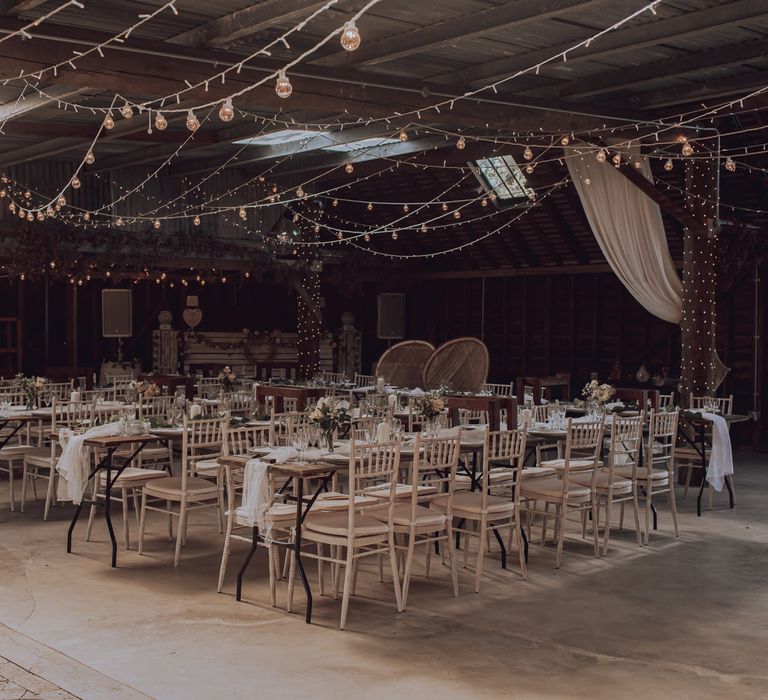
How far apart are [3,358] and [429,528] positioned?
13142mm

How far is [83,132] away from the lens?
441 inches

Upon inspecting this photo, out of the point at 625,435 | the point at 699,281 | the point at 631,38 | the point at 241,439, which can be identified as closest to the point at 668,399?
the point at 699,281

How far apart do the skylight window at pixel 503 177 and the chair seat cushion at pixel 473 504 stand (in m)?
9.66

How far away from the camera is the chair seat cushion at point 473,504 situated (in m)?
6.82

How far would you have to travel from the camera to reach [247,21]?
7.12 metres

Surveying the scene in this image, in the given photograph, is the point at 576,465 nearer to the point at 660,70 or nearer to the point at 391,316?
the point at 660,70

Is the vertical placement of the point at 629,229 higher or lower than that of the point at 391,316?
higher

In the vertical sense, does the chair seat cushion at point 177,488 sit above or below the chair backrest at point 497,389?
below

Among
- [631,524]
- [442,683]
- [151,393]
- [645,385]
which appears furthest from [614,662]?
[645,385]

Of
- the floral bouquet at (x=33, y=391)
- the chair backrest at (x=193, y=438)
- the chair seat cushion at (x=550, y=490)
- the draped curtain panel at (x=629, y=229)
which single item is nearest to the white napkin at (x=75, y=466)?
the chair backrest at (x=193, y=438)

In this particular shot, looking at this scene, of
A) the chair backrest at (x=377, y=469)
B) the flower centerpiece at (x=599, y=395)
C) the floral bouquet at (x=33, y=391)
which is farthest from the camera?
the flower centerpiece at (x=599, y=395)

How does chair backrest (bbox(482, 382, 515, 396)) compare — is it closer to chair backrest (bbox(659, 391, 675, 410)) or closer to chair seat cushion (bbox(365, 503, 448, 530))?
chair backrest (bbox(659, 391, 675, 410))

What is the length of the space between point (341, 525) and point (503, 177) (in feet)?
37.2

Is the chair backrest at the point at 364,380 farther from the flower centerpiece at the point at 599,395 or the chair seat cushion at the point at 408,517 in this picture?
the chair seat cushion at the point at 408,517
